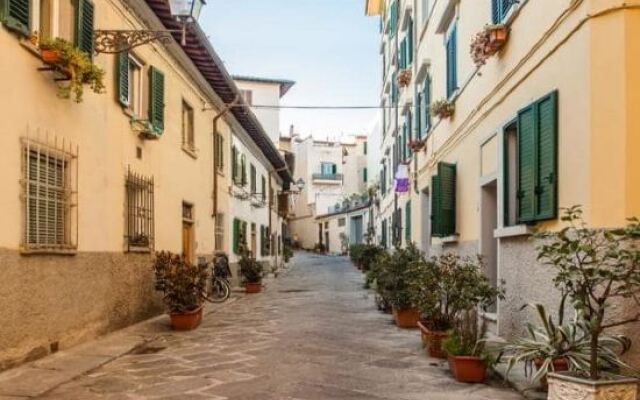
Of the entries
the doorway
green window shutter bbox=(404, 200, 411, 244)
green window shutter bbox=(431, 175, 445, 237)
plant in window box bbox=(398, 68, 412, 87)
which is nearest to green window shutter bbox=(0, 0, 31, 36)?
the doorway

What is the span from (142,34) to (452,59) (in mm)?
5524

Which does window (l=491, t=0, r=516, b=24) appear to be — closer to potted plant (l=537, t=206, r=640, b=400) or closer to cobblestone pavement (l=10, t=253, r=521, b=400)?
potted plant (l=537, t=206, r=640, b=400)

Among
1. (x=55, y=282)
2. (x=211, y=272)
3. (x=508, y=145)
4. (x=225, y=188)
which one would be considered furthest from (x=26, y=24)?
(x=225, y=188)

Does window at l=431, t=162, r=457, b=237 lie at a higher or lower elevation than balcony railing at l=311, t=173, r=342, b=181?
lower

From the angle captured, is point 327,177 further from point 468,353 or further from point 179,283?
point 468,353

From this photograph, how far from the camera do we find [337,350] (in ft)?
26.8

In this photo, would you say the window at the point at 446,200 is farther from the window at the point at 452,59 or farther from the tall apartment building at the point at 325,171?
the tall apartment building at the point at 325,171

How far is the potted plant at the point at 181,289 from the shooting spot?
33.7 ft

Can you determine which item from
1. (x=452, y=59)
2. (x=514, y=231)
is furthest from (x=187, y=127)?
(x=514, y=231)

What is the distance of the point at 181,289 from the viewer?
10.3 metres

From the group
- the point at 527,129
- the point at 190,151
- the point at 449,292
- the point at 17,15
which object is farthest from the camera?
the point at 190,151

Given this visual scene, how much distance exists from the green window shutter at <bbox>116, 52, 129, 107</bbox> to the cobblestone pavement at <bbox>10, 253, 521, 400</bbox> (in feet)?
12.0

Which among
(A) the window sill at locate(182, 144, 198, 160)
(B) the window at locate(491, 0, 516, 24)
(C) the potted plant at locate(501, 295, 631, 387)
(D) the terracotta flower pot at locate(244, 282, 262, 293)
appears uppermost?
(B) the window at locate(491, 0, 516, 24)

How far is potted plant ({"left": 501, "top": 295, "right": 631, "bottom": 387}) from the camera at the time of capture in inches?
195
